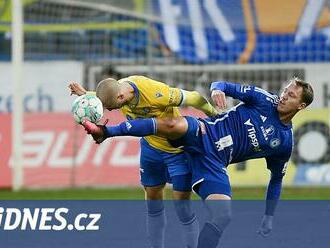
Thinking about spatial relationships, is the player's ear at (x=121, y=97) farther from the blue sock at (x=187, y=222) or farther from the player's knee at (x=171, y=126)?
the blue sock at (x=187, y=222)

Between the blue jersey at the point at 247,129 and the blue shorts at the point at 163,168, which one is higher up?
the blue jersey at the point at 247,129

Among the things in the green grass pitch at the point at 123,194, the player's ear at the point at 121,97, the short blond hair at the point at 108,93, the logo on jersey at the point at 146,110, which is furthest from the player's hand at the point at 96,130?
the green grass pitch at the point at 123,194

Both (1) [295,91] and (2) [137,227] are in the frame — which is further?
(2) [137,227]

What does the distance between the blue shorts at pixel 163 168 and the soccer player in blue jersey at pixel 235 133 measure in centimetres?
47

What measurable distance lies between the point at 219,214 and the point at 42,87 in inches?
368

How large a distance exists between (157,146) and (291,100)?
4.46 ft

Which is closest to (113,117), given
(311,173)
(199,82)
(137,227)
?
(199,82)

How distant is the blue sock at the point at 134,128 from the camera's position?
7840 mm

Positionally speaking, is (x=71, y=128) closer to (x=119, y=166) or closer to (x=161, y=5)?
(x=119, y=166)

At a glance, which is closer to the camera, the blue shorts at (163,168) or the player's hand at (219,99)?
the player's hand at (219,99)

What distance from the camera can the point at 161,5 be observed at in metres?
17.0

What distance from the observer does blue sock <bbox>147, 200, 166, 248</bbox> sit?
932 cm

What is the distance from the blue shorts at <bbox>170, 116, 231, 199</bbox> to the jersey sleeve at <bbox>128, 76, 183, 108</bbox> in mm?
361

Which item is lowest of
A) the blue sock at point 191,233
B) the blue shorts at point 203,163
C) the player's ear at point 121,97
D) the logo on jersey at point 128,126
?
the blue sock at point 191,233
